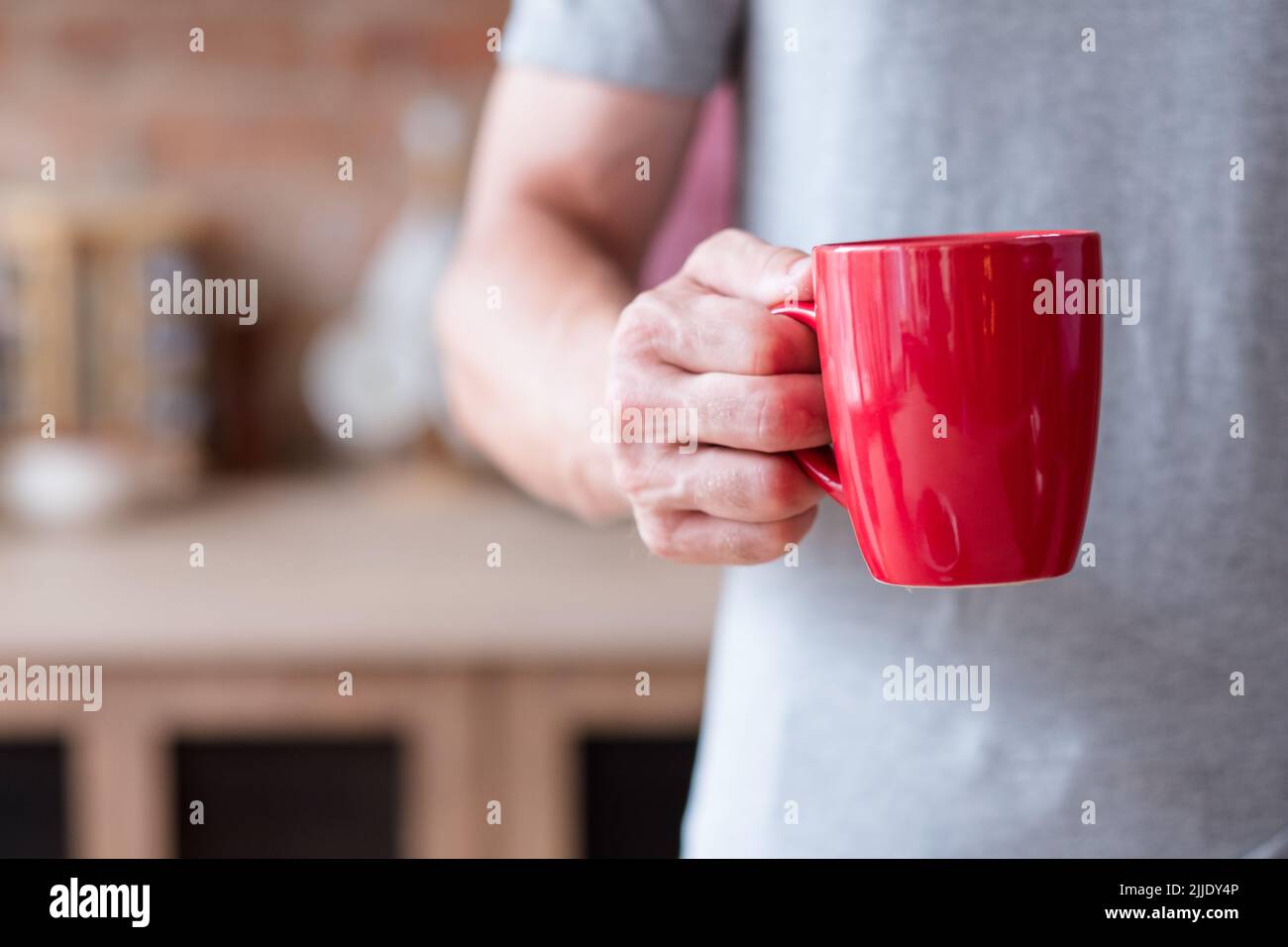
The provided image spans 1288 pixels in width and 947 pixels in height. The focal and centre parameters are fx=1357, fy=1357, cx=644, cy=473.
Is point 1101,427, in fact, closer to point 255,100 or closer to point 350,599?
point 350,599

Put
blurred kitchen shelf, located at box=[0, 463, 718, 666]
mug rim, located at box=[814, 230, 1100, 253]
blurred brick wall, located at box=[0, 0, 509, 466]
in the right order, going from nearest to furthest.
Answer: mug rim, located at box=[814, 230, 1100, 253]
blurred kitchen shelf, located at box=[0, 463, 718, 666]
blurred brick wall, located at box=[0, 0, 509, 466]

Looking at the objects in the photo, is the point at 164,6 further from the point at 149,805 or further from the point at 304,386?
the point at 149,805

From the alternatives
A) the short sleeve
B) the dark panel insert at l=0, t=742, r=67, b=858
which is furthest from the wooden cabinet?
the short sleeve

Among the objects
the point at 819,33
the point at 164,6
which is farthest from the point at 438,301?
the point at 164,6

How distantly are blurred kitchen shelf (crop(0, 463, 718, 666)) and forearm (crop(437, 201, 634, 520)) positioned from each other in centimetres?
57

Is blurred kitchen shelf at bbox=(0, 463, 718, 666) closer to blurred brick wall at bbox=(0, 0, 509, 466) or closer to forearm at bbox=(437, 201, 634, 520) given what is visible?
blurred brick wall at bbox=(0, 0, 509, 466)

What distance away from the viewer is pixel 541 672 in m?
1.27

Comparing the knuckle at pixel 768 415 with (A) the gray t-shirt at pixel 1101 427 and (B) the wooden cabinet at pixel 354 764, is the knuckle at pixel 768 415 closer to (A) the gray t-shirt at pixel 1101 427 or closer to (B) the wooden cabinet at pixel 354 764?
(A) the gray t-shirt at pixel 1101 427

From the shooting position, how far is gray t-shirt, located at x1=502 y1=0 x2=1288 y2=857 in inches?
20.4

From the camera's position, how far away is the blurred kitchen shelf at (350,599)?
1231 millimetres

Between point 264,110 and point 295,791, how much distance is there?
0.93 metres

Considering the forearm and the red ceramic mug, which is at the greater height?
the forearm

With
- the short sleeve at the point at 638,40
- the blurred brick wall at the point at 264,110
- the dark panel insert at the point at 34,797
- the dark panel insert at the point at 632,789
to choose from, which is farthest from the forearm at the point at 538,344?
the blurred brick wall at the point at 264,110

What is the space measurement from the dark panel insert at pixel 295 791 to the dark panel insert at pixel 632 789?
189 millimetres
